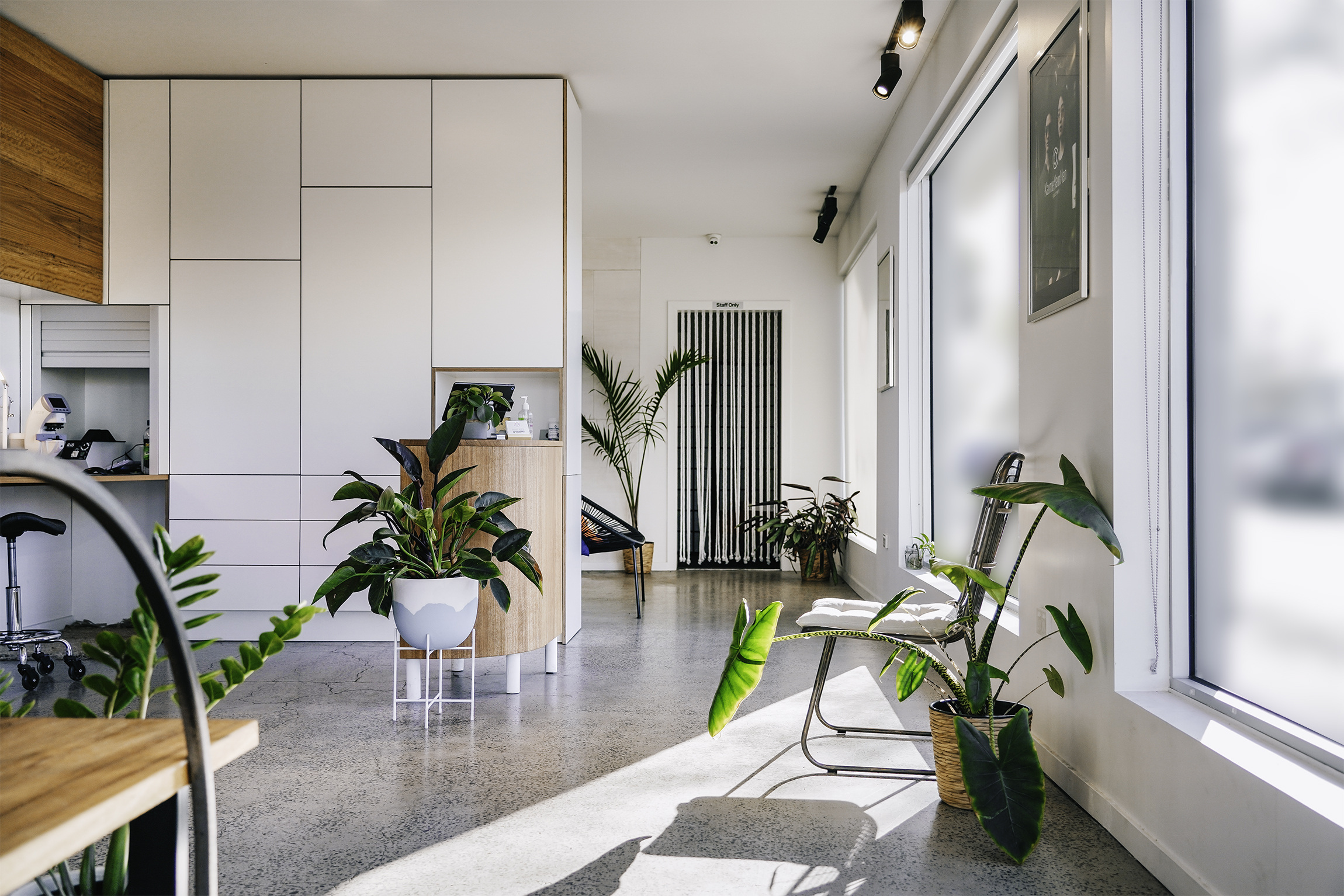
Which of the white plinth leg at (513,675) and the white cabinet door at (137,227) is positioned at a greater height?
the white cabinet door at (137,227)

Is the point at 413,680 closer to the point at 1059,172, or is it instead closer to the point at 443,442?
the point at 443,442

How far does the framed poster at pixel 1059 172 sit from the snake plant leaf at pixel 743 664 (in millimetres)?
1228

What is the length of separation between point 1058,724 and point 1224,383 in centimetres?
111

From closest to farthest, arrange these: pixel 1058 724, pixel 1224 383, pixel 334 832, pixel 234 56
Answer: pixel 1224 383, pixel 334 832, pixel 1058 724, pixel 234 56

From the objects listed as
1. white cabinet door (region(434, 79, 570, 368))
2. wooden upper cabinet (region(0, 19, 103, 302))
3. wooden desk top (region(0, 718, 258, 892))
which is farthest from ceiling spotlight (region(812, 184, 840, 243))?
wooden desk top (region(0, 718, 258, 892))

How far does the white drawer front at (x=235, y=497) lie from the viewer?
4.66m

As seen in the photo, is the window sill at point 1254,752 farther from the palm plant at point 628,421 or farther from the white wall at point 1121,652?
the palm plant at point 628,421

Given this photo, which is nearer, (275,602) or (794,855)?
(794,855)

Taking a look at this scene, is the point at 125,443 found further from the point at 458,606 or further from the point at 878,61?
the point at 878,61


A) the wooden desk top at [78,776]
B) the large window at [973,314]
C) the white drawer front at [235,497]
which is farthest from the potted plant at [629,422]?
the wooden desk top at [78,776]

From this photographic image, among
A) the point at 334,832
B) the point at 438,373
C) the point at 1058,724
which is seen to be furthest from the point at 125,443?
the point at 1058,724

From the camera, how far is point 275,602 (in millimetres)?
4641

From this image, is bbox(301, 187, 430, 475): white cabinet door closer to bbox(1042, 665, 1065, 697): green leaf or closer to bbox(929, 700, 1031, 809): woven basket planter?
bbox(929, 700, 1031, 809): woven basket planter

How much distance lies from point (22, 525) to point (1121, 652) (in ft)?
13.9
